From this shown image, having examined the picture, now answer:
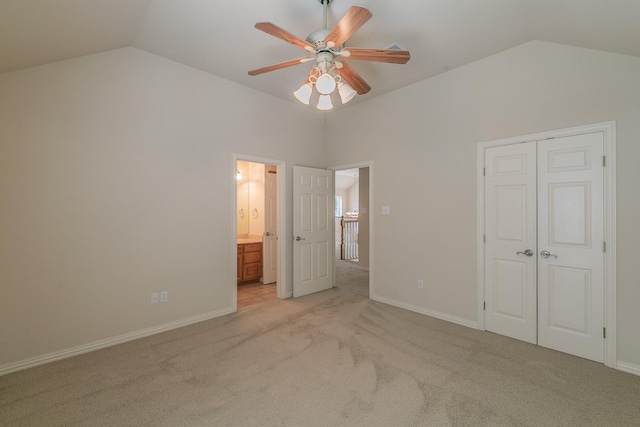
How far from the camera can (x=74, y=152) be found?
103 inches

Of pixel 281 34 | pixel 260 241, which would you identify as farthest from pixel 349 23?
pixel 260 241

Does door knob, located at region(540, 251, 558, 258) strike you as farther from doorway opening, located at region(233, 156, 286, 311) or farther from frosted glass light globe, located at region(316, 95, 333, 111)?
doorway opening, located at region(233, 156, 286, 311)

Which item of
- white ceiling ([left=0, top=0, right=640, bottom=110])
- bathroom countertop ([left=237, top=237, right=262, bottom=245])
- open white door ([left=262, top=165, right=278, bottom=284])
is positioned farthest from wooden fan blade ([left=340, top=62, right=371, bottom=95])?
bathroom countertop ([left=237, top=237, right=262, bottom=245])

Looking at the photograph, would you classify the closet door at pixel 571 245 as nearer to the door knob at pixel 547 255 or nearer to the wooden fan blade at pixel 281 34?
the door knob at pixel 547 255

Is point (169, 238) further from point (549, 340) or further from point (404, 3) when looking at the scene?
point (549, 340)

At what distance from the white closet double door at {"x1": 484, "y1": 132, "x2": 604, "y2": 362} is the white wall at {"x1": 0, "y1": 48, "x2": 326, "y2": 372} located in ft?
10.5

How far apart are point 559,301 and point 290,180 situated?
3.53 m

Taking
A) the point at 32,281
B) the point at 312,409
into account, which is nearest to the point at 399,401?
the point at 312,409

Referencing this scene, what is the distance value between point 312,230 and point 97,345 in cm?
292

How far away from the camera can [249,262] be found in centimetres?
510

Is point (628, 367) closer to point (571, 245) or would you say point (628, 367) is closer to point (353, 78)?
point (571, 245)

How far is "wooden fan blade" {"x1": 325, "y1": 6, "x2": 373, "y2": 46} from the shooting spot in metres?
1.66

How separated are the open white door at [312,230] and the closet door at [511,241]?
93.7 inches

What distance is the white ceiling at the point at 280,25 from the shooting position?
1.99m
